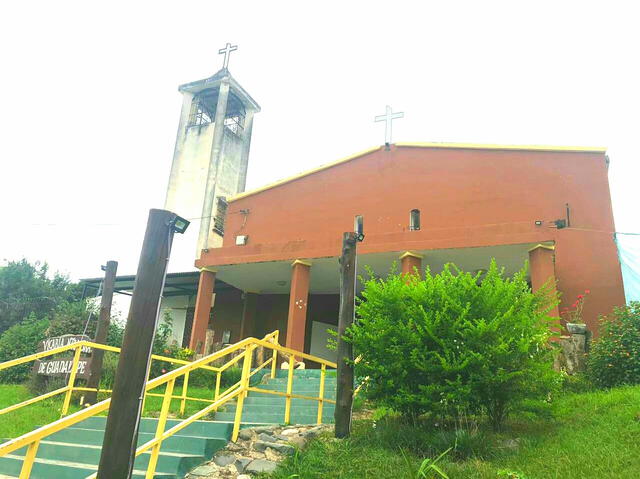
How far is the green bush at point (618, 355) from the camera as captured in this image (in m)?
7.80

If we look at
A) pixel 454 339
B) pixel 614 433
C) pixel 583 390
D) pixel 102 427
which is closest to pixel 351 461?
pixel 454 339

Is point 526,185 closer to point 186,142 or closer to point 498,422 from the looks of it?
point 498,422

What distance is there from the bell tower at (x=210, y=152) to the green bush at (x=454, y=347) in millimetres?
19695

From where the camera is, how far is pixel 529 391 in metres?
6.18

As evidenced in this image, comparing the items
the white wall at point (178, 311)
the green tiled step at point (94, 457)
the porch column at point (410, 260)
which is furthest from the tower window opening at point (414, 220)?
the white wall at point (178, 311)

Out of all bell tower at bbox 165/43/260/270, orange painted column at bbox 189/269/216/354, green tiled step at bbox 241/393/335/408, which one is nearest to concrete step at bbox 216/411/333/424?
green tiled step at bbox 241/393/335/408

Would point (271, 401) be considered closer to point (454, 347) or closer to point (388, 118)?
point (454, 347)

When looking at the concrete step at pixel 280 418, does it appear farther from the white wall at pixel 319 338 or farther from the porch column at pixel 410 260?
the white wall at pixel 319 338

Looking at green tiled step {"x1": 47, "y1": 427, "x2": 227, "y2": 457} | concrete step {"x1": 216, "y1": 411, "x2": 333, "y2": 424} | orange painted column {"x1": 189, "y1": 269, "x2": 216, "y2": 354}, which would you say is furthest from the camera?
orange painted column {"x1": 189, "y1": 269, "x2": 216, "y2": 354}

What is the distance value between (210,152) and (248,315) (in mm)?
11414

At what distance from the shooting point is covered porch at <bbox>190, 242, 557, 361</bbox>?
482 inches

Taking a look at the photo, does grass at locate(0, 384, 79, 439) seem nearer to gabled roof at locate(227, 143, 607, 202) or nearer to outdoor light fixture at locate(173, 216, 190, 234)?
outdoor light fixture at locate(173, 216, 190, 234)

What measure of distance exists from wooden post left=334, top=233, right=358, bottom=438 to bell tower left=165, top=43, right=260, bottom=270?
742 inches

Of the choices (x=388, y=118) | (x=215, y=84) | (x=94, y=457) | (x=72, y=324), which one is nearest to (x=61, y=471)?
(x=94, y=457)
